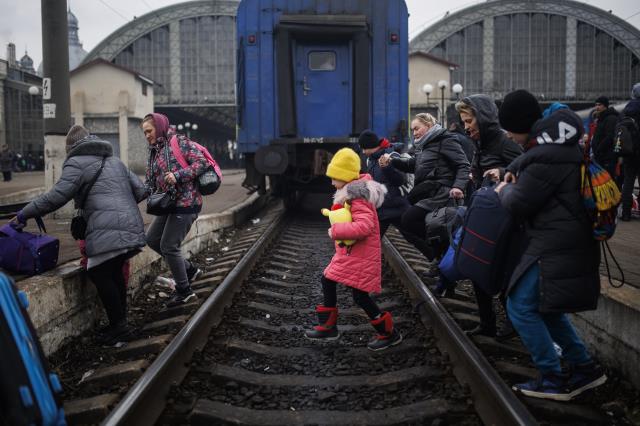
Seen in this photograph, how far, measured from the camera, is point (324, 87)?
9938mm

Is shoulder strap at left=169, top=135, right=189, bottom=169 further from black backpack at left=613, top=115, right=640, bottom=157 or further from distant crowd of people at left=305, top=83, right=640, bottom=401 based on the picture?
black backpack at left=613, top=115, right=640, bottom=157

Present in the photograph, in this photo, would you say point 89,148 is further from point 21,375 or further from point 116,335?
point 21,375

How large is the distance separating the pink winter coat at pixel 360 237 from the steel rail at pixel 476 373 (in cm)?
55

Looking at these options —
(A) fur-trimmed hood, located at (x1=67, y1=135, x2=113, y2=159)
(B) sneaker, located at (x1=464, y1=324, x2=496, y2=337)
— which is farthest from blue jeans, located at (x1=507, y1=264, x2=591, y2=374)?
(A) fur-trimmed hood, located at (x1=67, y1=135, x2=113, y2=159)

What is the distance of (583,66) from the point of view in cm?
4625

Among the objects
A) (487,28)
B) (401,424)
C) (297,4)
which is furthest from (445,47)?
(401,424)

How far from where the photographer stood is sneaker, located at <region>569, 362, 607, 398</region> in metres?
3.21

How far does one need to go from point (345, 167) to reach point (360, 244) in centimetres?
54

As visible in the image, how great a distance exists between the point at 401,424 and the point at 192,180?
9.26 feet

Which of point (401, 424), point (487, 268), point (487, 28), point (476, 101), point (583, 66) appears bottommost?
point (401, 424)

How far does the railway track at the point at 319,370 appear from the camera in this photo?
9.93 feet

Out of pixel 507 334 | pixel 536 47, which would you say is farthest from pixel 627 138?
pixel 536 47

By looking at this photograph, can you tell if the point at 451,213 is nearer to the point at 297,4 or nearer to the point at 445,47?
the point at 297,4

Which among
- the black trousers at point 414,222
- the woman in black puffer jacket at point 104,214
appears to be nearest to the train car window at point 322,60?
the black trousers at point 414,222
